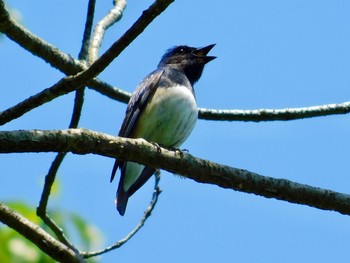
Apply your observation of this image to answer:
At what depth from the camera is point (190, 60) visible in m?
8.15

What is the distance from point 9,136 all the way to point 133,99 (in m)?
3.36

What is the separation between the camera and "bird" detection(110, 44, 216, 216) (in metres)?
6.69

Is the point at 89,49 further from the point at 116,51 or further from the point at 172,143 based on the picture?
the point at 116,51

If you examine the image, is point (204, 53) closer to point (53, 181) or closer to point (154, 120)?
point (154, 120)

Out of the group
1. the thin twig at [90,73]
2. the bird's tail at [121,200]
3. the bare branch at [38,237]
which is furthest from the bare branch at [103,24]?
the bare branch at [38,237]

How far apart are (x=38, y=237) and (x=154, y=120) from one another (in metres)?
2.95

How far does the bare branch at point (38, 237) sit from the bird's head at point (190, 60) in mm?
4224

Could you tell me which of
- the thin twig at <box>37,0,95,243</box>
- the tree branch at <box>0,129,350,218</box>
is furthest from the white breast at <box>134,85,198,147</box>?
the tree branch at <box>0,129,350,218</box>

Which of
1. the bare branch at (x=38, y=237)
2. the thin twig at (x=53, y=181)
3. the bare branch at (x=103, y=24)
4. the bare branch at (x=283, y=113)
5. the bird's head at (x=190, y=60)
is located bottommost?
the bare branch at (x=38, y=237)

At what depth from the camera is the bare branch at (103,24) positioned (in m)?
6.01

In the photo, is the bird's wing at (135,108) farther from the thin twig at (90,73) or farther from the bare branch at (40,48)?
the thin twig at (90,73)

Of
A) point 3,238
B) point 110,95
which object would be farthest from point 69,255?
point 110,95

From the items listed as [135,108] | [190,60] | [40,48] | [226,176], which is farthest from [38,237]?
[190,60]

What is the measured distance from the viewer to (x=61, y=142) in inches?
138
